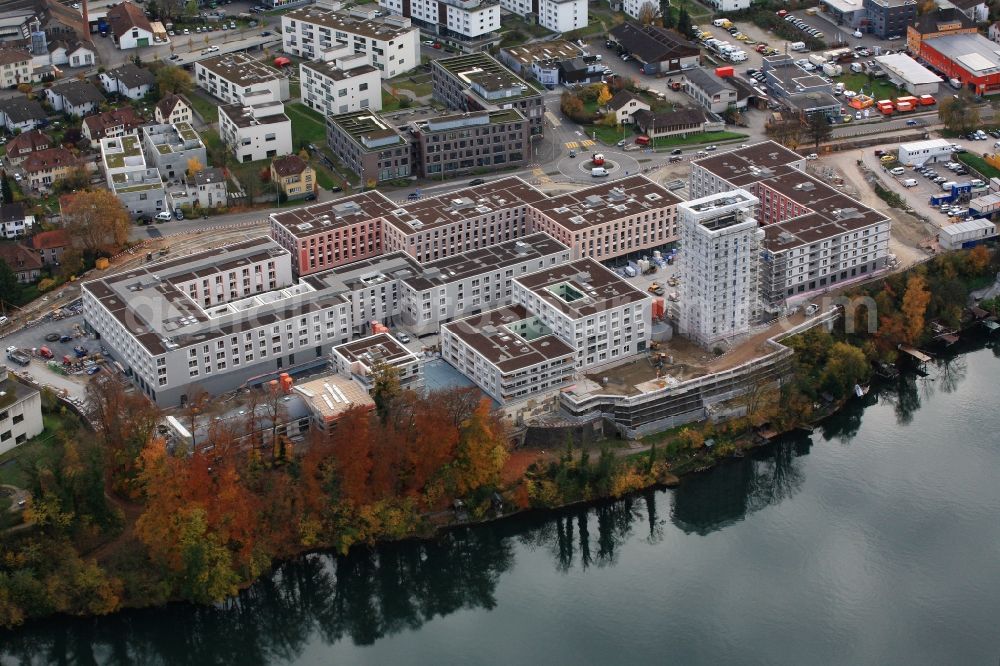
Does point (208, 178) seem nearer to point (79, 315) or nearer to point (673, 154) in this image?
point (79, 315)

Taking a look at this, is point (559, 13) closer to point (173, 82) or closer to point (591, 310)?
point (173, 82)

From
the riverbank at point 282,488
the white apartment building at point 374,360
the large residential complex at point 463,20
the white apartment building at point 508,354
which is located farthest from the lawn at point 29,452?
the large residential complex at point 463,20

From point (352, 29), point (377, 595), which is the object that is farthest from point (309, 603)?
point (352, 29)

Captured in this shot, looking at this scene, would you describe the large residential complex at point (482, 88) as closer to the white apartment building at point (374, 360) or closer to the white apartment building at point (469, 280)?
the white apartment building at point (469, 280)

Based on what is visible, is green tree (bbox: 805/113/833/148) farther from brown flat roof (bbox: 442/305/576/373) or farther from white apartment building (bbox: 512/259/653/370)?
brown flat roof (bbox: 442/305/576/373)

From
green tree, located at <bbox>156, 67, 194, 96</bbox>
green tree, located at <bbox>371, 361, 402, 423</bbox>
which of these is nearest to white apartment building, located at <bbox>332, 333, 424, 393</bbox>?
green tree, located at <bbox>371, 361, 402, 423</bbox>

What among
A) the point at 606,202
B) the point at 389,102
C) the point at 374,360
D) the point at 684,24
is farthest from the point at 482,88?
the point at 374,360
